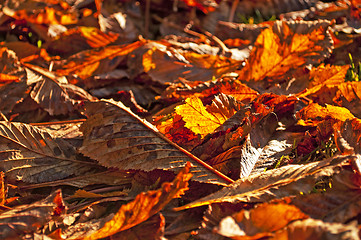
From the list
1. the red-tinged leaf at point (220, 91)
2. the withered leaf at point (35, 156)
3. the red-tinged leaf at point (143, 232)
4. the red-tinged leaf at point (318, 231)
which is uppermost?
the red-tinged leaf at point (220, 91)

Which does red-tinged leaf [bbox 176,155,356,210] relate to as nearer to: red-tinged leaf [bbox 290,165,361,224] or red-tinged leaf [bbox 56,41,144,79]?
red-tinged leaf [bbox 290,165,361,224]

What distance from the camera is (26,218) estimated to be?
128cm

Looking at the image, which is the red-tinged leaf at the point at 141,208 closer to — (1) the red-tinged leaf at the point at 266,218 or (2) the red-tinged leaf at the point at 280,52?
(1) the red-tinged leaf at the point at 266,218

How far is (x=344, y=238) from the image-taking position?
0.98 meters

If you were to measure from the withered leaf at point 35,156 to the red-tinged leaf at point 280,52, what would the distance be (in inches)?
38.6

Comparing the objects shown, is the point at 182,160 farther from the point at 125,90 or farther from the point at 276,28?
the point at 276,28

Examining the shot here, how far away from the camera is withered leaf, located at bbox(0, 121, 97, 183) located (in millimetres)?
1612

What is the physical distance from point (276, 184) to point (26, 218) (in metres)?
0.85

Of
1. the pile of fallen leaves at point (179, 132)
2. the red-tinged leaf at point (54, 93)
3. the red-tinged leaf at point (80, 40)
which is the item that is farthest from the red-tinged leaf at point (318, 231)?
the red-tinged leaf at point (80, 40)

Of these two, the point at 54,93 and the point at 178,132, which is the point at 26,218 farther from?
the point at 54,93

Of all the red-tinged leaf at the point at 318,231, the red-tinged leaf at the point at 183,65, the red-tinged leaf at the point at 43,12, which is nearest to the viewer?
the red-tinged leaf at the point at 318,231

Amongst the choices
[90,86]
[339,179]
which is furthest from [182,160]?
[90,86]

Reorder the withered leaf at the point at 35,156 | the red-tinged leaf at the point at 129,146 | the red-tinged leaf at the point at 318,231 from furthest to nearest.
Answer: the withered leaf at the point at 35,156, the red-tinged leaf at the point at 129,146, the red-tinged leaf at the point at 318,231

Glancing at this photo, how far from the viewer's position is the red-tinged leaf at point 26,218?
4.13 feet
